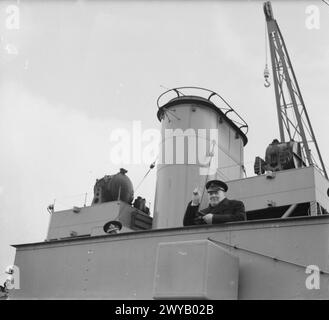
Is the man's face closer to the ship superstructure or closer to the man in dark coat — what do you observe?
the man in dark coat

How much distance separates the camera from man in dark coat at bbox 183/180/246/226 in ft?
16.5

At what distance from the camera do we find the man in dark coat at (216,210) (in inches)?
198

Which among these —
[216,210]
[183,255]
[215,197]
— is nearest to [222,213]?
[216,210]

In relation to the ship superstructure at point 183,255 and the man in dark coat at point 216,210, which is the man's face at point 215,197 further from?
the ship superstructure at point 183,255

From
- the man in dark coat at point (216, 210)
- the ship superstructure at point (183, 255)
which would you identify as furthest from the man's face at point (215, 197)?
the ship superstructure at point (183, 255)

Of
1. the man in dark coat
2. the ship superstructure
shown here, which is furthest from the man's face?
the ship superstructure

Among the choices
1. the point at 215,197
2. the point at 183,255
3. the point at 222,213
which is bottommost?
the point at 183,255

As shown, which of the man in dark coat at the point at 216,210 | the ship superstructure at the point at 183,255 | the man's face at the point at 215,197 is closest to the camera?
the ship superstructure at the point at 183,255

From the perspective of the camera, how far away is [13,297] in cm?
629

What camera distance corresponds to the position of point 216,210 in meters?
5.22

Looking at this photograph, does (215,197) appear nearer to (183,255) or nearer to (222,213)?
(222,213)

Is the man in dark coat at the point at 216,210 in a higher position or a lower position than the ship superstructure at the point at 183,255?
higher

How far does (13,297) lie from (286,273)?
145 inches
